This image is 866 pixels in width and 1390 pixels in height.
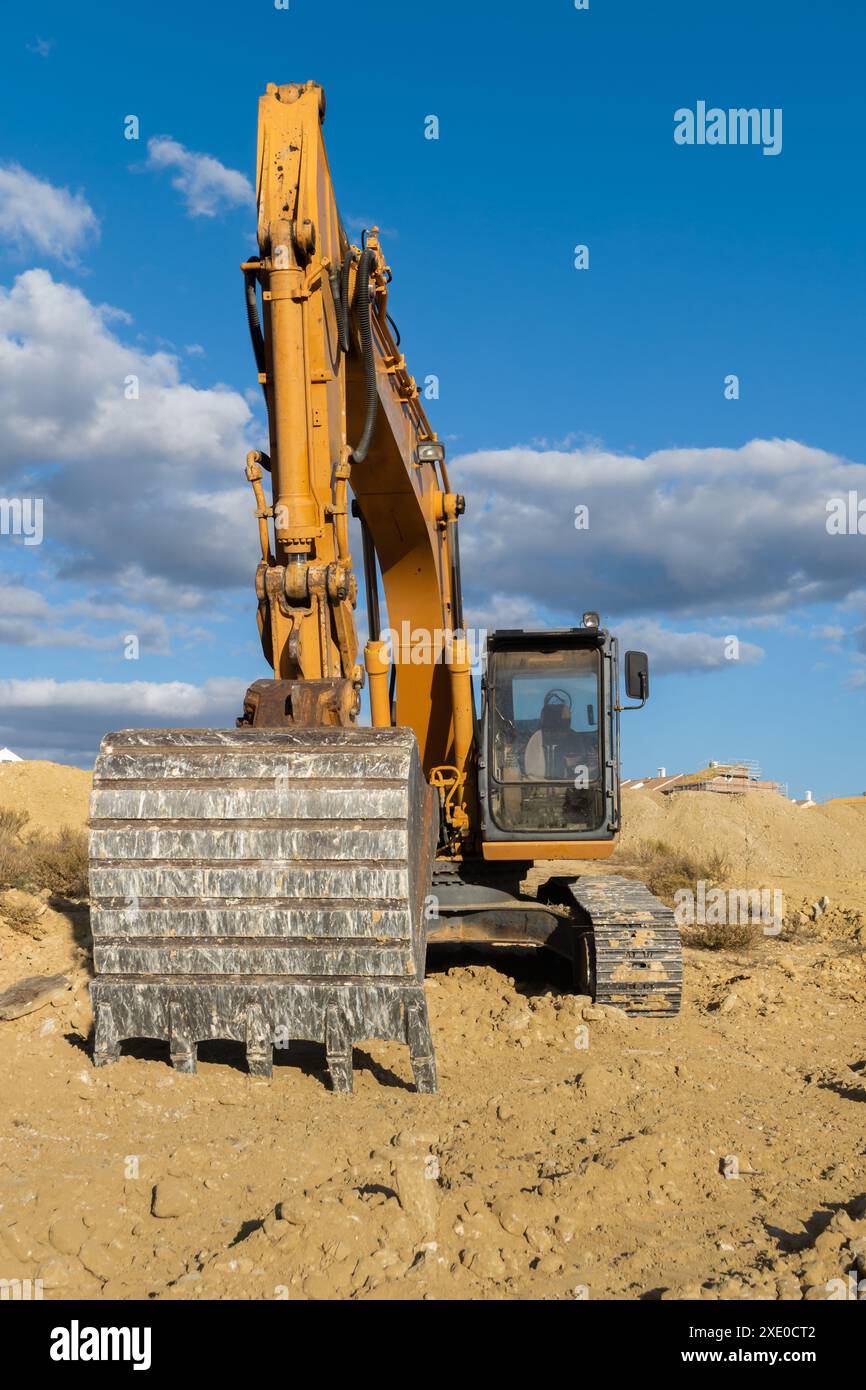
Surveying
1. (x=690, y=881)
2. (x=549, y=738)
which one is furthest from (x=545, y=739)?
(x=690, y=881)

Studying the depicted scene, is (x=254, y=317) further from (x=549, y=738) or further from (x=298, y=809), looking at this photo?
(x=549, y=738)

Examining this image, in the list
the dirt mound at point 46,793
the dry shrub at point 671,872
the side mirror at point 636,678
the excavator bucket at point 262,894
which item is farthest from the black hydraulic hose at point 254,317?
the dirt mound at point 46,793

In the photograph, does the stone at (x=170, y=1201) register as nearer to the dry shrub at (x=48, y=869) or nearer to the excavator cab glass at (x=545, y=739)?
the excavator cab glass at (x=545, y=739)

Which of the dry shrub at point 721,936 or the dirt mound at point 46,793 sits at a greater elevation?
the dirt mound at point 46,793

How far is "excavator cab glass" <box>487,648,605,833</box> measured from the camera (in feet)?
29.0

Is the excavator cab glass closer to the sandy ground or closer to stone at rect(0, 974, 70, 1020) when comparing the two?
the sandy ground

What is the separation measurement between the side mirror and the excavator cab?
0.51 ft

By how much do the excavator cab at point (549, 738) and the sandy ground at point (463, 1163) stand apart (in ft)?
5.04

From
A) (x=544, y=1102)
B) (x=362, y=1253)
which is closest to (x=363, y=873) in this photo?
(x=544, y=1102)

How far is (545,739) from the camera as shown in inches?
354

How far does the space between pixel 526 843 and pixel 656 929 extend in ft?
4.36

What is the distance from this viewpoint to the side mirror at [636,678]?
8789mm

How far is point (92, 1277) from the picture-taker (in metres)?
3.52
